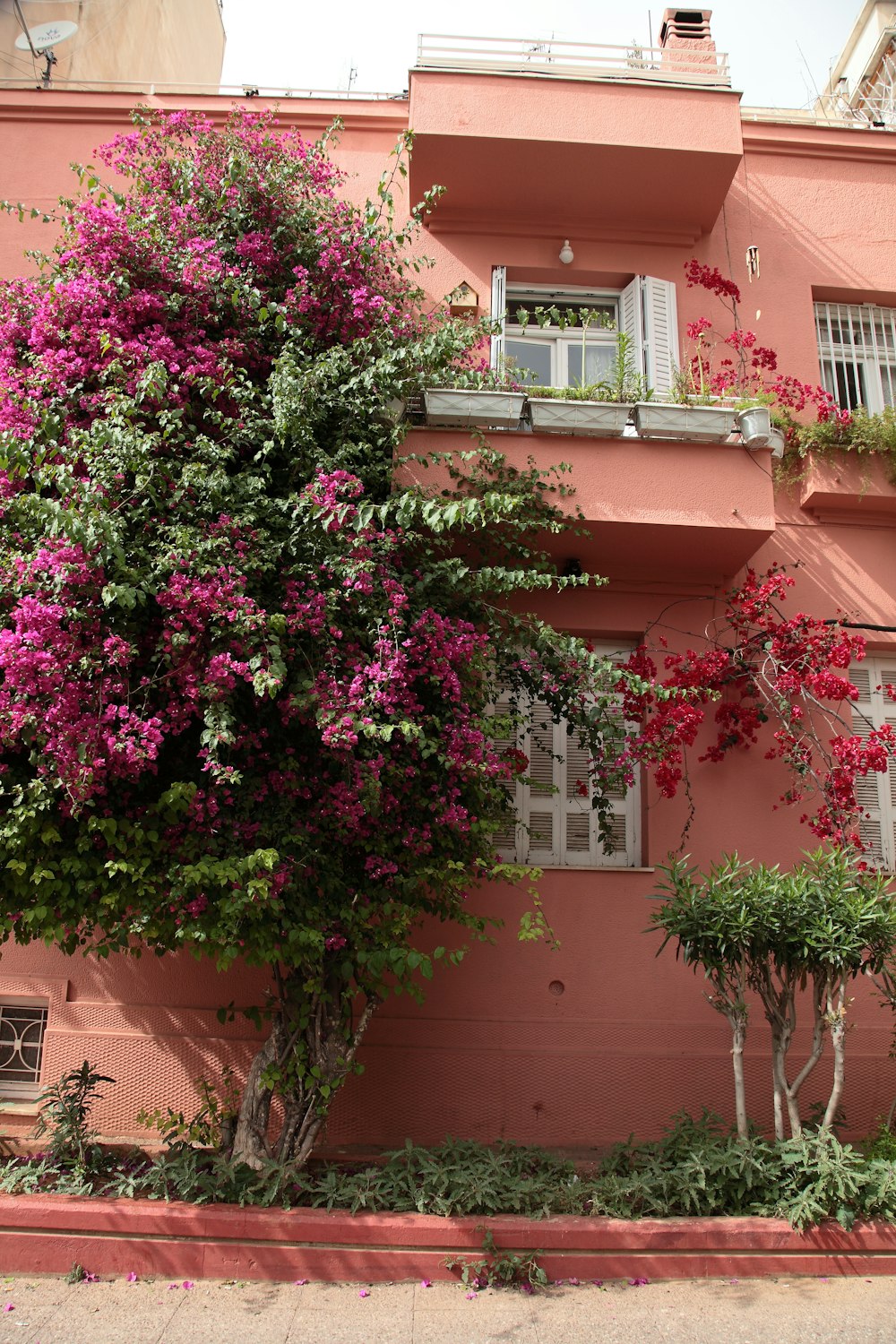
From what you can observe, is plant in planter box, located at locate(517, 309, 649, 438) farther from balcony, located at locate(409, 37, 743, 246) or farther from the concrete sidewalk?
the concrete sidewalk

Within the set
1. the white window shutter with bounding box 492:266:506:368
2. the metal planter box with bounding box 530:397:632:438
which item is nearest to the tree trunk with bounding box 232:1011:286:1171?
the metal planter box with bounding box 530:397:632:438

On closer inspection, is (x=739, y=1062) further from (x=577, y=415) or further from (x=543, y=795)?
(x=577, y=415)

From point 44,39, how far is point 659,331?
21.4 ft

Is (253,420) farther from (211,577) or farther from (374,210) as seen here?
(374,210)

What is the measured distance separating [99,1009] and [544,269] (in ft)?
21.3

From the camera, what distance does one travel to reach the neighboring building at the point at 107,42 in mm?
8977

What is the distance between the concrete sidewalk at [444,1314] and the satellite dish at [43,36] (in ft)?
32.6

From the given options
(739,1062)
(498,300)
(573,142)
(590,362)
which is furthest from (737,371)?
(739,1062)

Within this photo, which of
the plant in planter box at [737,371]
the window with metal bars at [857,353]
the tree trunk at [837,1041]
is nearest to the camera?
the tree trunk at [837,1041]

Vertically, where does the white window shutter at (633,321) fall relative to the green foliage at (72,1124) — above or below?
above

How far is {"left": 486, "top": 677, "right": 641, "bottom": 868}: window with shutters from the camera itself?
22.5 feet

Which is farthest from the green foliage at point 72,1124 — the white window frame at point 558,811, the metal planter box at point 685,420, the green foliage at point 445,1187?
the metal planter box at point 685,420

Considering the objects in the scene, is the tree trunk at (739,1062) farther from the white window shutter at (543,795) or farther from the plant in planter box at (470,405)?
the plant in planter box at (470,405)

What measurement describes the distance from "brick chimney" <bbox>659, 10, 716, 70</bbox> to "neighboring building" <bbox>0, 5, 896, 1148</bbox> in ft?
0.12
